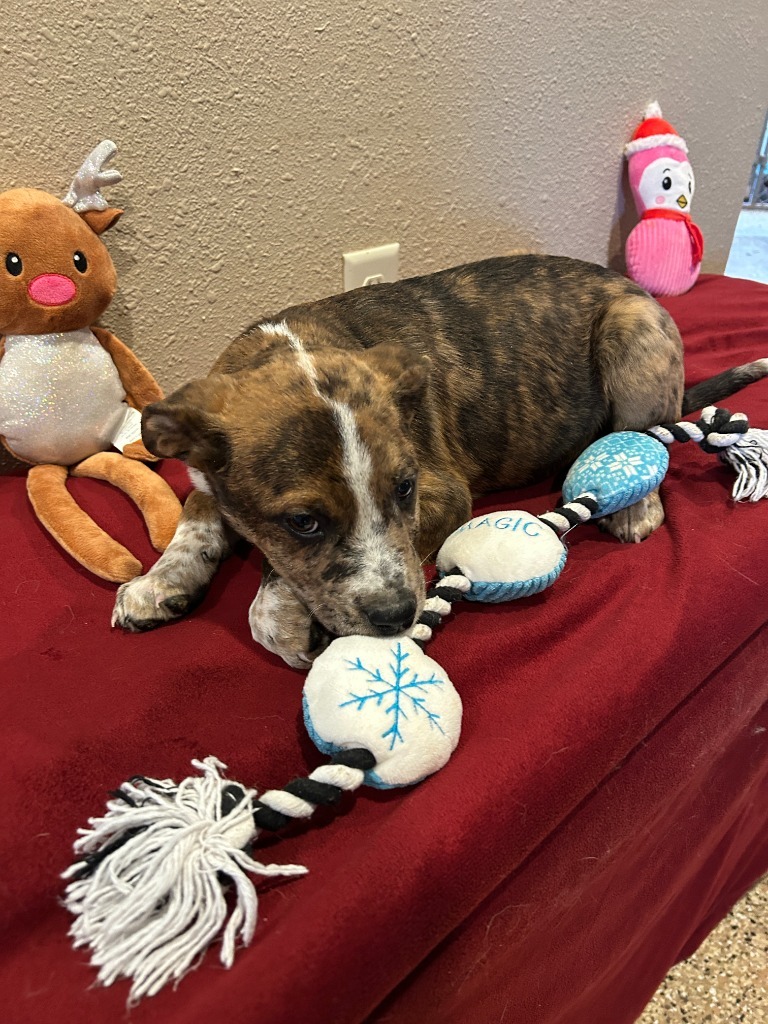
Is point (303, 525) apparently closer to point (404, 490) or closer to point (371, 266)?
point (404, 490)

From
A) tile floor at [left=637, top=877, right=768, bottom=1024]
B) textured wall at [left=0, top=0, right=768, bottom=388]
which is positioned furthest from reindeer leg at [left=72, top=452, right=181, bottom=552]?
tile floor at [left=637, top=877, right=768, bottom=1024]

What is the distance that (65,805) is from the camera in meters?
1.18

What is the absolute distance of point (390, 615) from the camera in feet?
4.42

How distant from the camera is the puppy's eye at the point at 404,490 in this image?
151 cm

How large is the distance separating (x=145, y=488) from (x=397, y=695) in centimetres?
111

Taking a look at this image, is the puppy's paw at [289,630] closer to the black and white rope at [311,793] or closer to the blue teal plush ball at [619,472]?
the black and white rope at [311,793]

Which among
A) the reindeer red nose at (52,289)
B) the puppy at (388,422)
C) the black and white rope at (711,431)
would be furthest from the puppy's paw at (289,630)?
the black and white rope at (711,431)

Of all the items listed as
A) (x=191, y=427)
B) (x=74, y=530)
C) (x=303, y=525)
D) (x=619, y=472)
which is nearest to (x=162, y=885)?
(x=303, y=525)

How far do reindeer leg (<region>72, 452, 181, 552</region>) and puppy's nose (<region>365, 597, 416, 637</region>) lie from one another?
0.73m

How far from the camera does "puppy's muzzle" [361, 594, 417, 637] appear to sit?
135 centimetres

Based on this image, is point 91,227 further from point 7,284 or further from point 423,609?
point 423,609

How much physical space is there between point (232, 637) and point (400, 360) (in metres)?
0.73

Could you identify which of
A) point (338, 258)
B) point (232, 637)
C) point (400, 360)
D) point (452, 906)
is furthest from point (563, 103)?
point (452, 906)

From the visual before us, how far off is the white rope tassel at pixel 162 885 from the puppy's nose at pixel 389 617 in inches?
14.8
